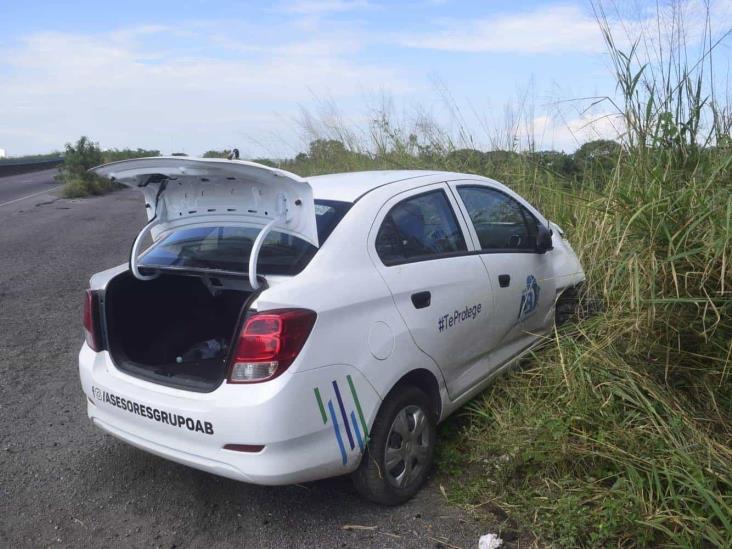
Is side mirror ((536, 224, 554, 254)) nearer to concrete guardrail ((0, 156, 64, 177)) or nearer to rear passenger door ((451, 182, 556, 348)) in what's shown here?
rear passenger door ((451, 182, 556, 348))

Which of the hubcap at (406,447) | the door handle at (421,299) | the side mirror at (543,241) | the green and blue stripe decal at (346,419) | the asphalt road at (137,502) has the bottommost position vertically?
the asphalt road at (137,502)

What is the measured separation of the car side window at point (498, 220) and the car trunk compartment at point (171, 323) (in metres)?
1.52

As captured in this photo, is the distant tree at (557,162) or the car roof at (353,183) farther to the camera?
the distant tree at (557,162)

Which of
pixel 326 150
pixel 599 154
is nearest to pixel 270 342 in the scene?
pixel 599 154

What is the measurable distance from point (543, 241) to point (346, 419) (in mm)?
2203

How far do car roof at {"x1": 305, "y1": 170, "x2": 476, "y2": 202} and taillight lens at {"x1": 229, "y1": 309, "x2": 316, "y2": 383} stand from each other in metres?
0.93

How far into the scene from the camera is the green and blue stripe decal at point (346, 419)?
10.1 ft

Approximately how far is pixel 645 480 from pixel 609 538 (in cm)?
34

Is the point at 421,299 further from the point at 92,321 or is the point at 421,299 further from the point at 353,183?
the point at 92,321

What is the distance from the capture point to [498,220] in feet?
15.3

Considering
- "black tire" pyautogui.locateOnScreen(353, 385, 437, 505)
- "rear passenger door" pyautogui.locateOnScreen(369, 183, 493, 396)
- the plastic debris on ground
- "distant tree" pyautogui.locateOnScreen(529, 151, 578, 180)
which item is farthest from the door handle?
"distant tree" pyautogui.locateOnScreen(529, 151, 578, 180)

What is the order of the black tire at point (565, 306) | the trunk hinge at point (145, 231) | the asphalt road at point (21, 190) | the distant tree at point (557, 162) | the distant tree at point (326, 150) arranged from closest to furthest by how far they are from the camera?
the trunk hinge at point (145, 231) < the black tire at point (565, 306) < the distant tree at point (557, 162) < the distant tree at point (326, 150) < the asphalt road at point (21, 190)

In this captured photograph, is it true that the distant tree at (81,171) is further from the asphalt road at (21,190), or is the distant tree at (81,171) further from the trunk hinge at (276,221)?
the trunk hinge at (276,221)

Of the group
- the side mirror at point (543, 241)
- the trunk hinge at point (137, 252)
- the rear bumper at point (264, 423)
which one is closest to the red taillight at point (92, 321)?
the trunk hinge at point (137, 252)
